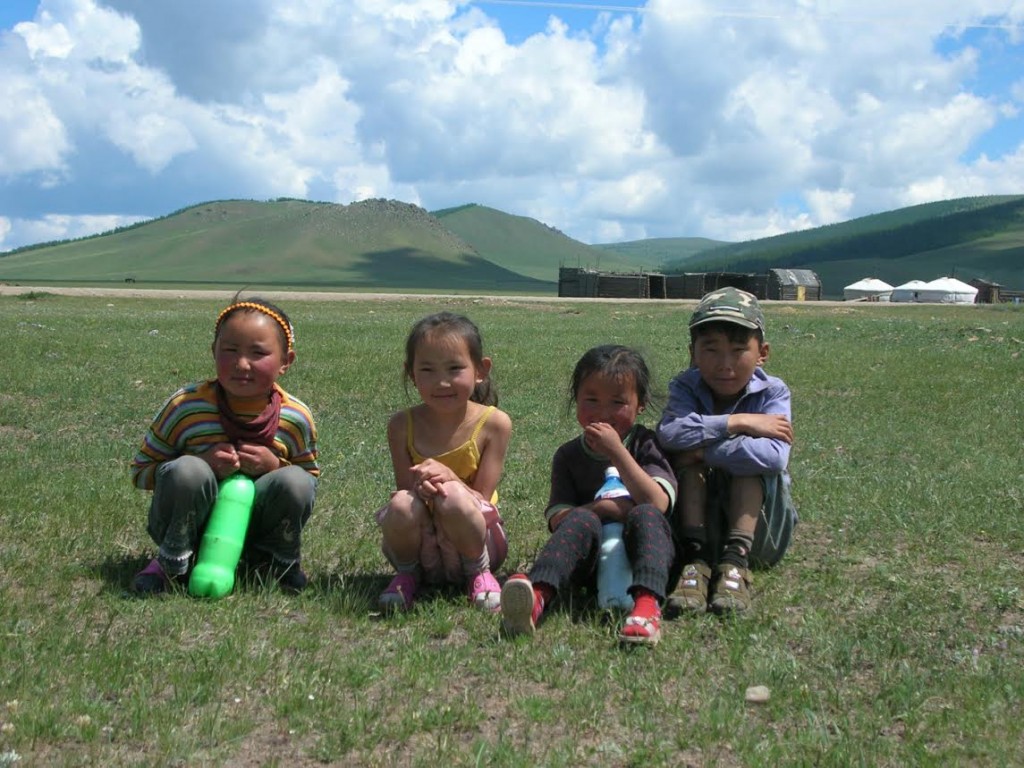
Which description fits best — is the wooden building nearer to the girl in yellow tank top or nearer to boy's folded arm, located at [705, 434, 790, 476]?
boy's folded arm, located at [705, 434, 790, 476]

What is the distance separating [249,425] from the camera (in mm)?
4953

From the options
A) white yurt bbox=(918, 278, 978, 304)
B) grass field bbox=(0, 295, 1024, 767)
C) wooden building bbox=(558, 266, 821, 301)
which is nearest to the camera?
grass field bbox=(0, 295, 1024, 767)

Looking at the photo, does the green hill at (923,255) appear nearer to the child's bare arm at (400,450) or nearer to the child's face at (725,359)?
the child's face at (725,359)

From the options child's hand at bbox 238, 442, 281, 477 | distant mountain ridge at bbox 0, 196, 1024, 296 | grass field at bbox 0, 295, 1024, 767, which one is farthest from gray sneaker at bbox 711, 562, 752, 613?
distant mountain ridge at bbox 0, 196, 1024, 296

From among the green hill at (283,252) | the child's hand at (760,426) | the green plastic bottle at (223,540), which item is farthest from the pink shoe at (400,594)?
the green hill at (283,252)

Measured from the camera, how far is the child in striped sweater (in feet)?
15.5

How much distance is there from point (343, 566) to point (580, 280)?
66.3 metres

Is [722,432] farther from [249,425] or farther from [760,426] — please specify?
[249,425]

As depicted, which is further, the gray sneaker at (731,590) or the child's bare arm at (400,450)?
the child's bare arm at (400,450)

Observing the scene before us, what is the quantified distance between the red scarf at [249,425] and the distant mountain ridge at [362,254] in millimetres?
114815

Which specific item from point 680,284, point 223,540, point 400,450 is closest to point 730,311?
point 400,450

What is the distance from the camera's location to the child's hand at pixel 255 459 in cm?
489

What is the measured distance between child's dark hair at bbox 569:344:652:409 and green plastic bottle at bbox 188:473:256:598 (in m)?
1.64

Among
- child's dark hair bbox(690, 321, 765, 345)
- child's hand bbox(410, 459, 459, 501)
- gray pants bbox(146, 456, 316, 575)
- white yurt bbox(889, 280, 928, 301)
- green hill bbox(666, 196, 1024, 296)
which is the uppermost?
green hill bbox(666, 196, 1024, 296)
